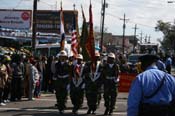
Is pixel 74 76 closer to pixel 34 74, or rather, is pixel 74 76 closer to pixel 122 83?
pixel 34 74

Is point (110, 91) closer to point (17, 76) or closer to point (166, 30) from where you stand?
point (17, 76)

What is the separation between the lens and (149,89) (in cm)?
669

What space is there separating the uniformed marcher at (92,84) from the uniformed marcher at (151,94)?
9.44 m

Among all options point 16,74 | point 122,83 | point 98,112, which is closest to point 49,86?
point 122,83

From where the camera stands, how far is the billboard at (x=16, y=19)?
194 ft

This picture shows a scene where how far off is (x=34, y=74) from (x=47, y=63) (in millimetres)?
4130

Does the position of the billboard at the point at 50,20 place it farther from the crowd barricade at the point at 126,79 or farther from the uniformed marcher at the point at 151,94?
the uniformed marcher at the point at 151,94

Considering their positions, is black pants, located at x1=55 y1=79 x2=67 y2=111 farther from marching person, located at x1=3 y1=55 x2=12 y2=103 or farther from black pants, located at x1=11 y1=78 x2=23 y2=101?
black pants, located at x1=11 y1=78 x2=23 y2=101

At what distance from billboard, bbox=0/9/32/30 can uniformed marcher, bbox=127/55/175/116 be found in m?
52.5

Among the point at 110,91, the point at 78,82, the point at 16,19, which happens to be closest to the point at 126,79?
the point at 110,91

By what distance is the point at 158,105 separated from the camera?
6734 mm

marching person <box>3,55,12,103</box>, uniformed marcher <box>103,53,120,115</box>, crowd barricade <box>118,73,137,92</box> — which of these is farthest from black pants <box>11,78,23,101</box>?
crowd barricade <box>118,73,137,92</box>

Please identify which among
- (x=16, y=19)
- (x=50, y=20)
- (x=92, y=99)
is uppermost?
(x=50, y=20)

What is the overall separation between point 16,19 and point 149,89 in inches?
2167
